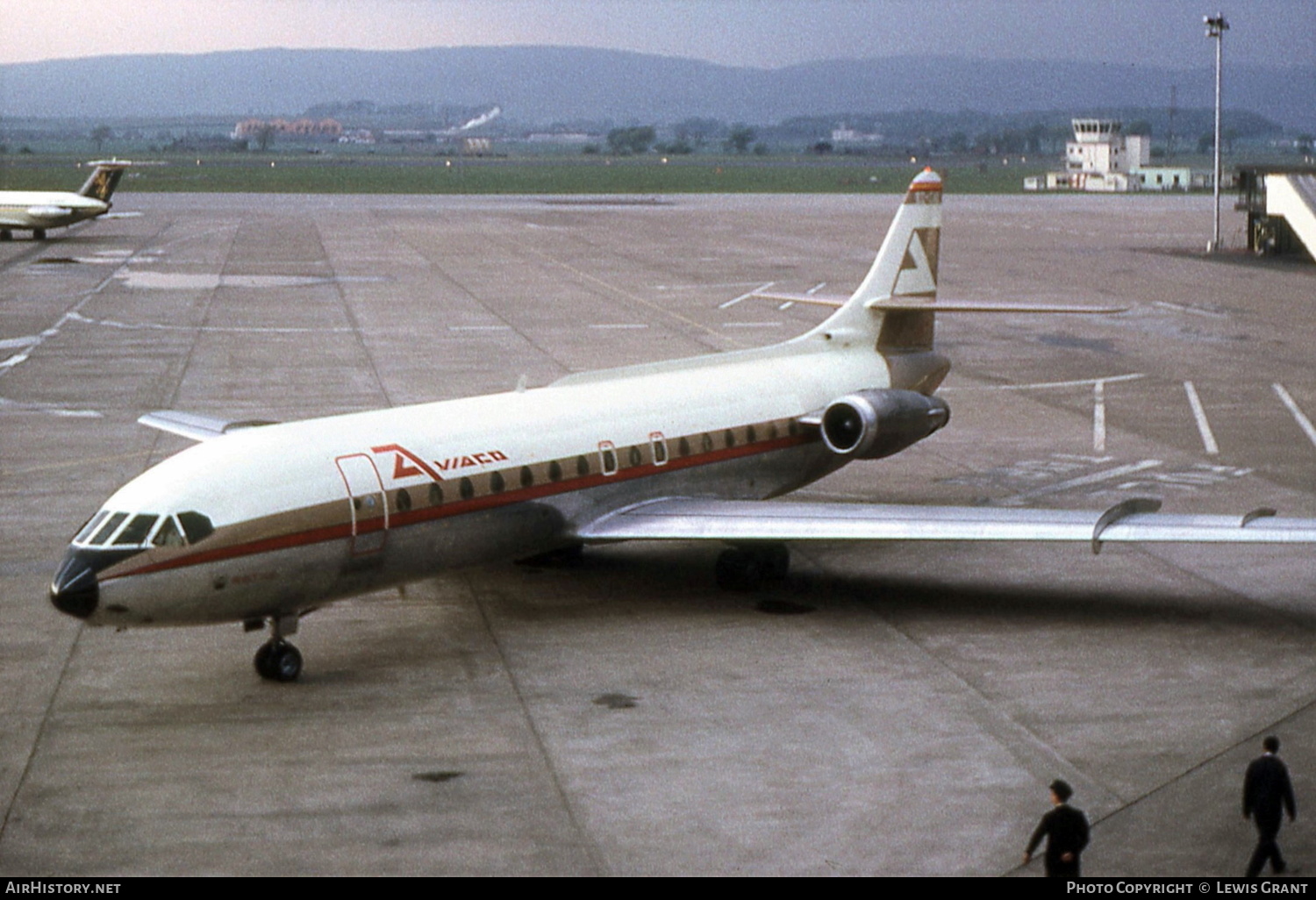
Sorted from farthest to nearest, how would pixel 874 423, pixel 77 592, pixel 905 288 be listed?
pixel 905 288, pixel 874 423, pixel 77 592

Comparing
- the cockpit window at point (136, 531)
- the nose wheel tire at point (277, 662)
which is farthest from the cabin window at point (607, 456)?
the cockpit window at point (136, 531)

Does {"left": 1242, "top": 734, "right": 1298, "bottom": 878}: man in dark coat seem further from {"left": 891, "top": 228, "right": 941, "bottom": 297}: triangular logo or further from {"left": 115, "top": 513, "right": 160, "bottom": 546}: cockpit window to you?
{"left": 891, "top": 228, "right": 941, "bottom": 297}: triangular logo

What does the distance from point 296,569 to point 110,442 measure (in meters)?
16.4

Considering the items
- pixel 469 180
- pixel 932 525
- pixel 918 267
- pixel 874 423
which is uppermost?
pixel 469 180

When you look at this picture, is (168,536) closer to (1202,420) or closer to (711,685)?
(711,685)

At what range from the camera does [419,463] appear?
66.1ft

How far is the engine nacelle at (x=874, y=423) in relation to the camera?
988 inches

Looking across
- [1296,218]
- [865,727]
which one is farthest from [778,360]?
[1296,218]

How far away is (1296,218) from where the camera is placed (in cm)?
5344

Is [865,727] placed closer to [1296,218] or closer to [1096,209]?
[1296,218]

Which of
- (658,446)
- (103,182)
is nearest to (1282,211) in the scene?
(658,446)

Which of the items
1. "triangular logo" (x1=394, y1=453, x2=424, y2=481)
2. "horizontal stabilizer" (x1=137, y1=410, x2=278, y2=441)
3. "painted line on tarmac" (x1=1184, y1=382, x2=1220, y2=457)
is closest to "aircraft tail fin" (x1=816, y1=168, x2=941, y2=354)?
"painted line on tarmac" (x1=1184, y1=382, x2=1220, y2=457)

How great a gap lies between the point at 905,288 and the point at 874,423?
167 inches

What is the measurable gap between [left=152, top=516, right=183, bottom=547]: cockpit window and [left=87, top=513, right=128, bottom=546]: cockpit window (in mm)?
470
